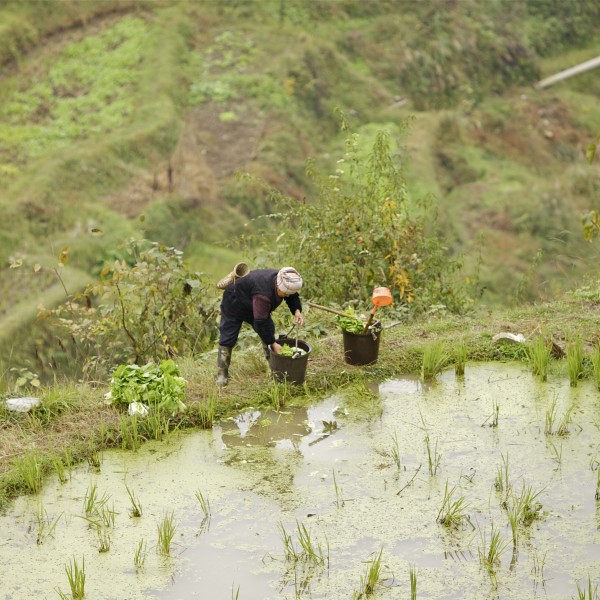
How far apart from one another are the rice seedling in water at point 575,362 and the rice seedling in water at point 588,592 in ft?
8.70

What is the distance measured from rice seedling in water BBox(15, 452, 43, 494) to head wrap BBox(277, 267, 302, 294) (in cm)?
220

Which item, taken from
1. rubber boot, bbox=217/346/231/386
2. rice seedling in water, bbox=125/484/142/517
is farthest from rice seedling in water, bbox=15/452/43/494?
rubber boot, bbox=217/346/231/386

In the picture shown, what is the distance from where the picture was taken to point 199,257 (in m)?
15.1

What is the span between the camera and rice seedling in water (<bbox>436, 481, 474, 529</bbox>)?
16.9ft

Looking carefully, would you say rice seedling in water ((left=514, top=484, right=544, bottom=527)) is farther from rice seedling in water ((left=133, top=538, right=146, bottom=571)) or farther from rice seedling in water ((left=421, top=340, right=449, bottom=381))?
rice seedling in water ((left=133, top=538, right=146, bottom=571))

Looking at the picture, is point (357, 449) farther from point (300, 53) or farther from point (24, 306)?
point (300, 53)

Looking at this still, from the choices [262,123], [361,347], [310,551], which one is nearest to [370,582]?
[310,551]

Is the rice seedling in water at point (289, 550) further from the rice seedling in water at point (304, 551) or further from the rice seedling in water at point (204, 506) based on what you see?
the rice seedling in water at point (204, 506)

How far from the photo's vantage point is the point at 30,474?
5.67 metres

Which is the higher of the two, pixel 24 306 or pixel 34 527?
pixel 34 527

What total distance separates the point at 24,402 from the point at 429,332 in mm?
3727

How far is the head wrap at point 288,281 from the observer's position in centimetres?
661

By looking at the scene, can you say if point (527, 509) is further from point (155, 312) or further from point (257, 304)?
point (155, 312)

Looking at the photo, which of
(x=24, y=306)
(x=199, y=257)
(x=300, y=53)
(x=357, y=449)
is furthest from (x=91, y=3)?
(x=357, y=449)
